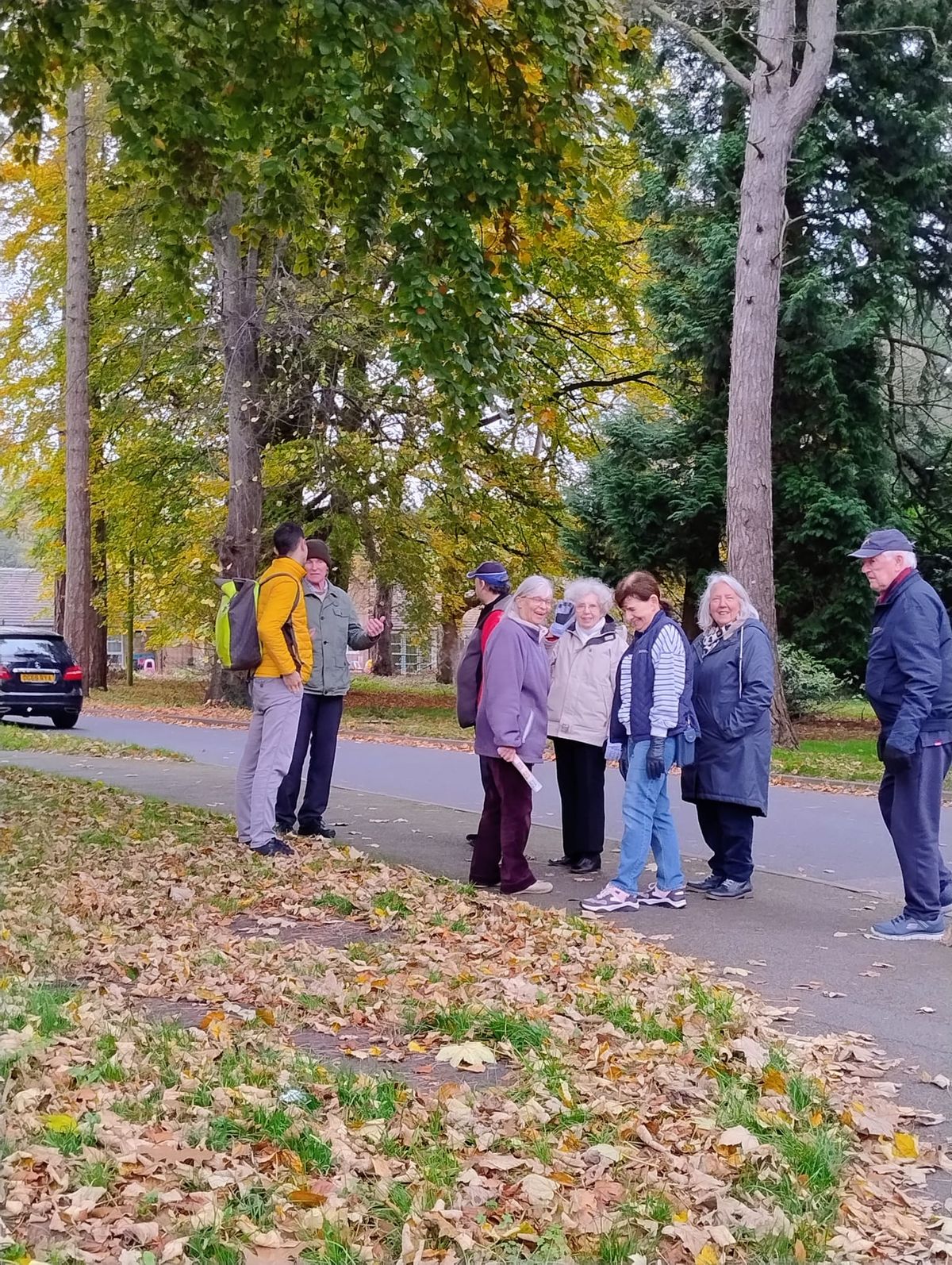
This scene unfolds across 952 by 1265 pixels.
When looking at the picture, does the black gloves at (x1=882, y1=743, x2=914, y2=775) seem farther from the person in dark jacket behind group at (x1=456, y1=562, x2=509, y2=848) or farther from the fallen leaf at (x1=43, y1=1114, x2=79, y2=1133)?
the fallen leaf at (x1=43, y1=1114, x2=79, y2=1133)

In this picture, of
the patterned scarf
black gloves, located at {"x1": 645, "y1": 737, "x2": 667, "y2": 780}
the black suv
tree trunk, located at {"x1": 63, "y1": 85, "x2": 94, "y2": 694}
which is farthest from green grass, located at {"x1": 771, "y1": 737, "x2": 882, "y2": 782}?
tree trunk, located at {"x1": 63, "y1": 85, "x2": 94, "y2": 694}

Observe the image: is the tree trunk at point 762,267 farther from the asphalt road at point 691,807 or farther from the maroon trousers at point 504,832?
the maroon trousers at point 504,832

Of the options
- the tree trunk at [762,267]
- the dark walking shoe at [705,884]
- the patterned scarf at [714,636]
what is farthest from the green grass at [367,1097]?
the tree trunk at [762,267]

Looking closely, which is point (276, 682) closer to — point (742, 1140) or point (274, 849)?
point (274, 849)

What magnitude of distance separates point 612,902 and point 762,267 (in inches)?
445

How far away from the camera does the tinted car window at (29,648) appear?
21.3 metres

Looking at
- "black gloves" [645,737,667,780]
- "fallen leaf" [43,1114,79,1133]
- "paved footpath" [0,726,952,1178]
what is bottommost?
"paved footpath" [0,726,952,1178]

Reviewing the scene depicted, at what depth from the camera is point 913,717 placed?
6.43m

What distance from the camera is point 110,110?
993 cm

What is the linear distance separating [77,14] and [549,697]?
5.38 m

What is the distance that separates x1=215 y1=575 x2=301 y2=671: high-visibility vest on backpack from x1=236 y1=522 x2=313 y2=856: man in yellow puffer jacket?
3cm

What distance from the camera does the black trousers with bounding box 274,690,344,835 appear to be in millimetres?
9195

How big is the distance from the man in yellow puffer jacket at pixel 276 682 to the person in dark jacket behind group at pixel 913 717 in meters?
3.54

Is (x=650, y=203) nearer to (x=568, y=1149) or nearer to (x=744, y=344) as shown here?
(x=744, y=344)
